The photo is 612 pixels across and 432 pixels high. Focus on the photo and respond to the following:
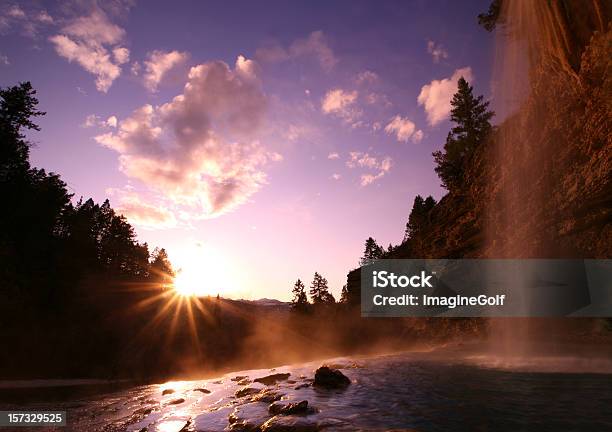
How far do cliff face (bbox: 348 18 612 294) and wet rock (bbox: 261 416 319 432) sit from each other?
73.8 feet

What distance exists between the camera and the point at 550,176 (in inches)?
965

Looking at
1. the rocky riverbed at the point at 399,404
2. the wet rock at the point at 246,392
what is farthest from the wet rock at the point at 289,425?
the wet rock at the point at 246,392

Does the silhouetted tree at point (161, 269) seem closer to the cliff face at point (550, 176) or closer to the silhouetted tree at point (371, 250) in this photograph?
the silhouetted tree at point (371, 250)

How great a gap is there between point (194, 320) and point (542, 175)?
5207cm

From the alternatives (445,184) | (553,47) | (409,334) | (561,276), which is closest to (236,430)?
(561,276)

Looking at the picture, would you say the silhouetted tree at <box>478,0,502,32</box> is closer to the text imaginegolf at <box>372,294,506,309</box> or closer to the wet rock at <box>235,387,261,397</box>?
the text imaginegolf at <box>372,294,506,309</box>

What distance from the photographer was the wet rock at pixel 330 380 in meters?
15.4

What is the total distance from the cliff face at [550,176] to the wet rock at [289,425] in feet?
73.8

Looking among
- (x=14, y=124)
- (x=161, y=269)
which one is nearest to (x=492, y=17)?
(x=14, y=124)

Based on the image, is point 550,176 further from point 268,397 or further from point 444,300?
point 268,397

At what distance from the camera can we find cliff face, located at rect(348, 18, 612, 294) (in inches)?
825

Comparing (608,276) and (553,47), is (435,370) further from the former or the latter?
(553,47)

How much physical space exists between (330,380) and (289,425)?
6766mm

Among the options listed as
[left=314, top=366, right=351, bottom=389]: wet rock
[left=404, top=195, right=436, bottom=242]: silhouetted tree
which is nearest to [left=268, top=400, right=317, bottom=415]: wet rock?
[left=314, top=366, right=351, bottom=389]: wet rock
